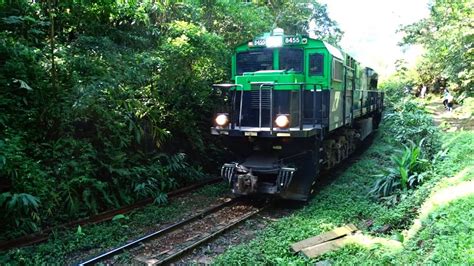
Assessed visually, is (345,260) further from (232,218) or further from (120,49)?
(120,49)

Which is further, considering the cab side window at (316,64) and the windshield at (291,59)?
the windshield at (291,59)

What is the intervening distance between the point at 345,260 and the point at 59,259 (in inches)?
150

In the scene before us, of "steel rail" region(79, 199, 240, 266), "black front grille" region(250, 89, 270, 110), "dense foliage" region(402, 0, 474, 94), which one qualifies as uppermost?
"dense foliage" region(402, 0, 474, 94)

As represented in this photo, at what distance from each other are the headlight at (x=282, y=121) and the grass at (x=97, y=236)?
7.23ft

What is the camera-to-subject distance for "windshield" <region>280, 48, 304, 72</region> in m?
8.42

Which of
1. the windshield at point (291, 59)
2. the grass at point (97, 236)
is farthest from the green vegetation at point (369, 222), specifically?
the windshield at point (291, 59)

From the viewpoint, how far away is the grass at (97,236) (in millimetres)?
5195

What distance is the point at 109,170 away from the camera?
7.26 metres

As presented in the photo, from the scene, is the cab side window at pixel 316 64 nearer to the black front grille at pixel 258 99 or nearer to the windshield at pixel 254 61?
the windshield at pixel 254 61

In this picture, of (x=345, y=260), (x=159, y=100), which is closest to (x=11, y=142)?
(x=159, y=100)

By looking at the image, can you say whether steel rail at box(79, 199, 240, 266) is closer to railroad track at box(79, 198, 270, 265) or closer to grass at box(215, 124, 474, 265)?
railroad track at box(79, 198, 270, 265)

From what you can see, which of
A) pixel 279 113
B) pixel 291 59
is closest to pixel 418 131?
pixel 291 59

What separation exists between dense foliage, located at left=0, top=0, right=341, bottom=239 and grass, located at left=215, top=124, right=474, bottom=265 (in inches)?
111

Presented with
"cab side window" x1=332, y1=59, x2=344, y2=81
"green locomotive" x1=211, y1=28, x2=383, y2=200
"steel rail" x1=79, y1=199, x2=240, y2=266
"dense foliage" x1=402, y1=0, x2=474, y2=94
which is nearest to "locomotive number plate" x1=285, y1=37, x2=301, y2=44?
"green locomotive" x1=211, y1=28, x2=383, y2=200
